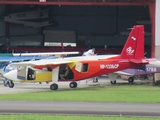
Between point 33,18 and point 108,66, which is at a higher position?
point 33,18

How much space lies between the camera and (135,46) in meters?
34.6

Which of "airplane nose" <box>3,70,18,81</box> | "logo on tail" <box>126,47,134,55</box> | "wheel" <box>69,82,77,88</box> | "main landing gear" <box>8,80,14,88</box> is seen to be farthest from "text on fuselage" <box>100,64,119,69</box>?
"main landing gear" <box>8,80,14,88</box>

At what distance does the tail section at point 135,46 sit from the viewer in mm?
34222

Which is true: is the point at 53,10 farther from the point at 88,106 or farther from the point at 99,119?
the point at 99,119

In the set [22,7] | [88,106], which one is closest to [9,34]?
[22,7]

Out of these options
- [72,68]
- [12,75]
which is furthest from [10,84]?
[72,68]

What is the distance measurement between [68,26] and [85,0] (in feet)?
64.0

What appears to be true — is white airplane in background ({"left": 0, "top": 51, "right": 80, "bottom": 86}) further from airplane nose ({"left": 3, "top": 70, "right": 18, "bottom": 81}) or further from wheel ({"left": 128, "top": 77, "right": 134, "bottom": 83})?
airplane nose ({"left": 3, "top": 70, "right": 18, "bottom": 81})

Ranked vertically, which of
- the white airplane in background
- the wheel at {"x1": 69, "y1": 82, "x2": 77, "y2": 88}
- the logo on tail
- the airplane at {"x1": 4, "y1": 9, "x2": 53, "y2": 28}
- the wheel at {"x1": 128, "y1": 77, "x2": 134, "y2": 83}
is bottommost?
the wheel at {"x1": 128, "y1": 77, "x2": 134, "y2": 83}

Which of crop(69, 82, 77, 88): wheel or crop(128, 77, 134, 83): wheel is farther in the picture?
crop(128, 77, 134, 83): wheel

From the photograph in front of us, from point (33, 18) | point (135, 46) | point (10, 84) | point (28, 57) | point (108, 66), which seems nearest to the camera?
point (108, 66)

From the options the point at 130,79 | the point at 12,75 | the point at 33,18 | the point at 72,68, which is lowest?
the point at 130,79

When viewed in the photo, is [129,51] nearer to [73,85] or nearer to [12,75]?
[73,85]

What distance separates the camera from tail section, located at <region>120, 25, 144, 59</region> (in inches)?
1347
